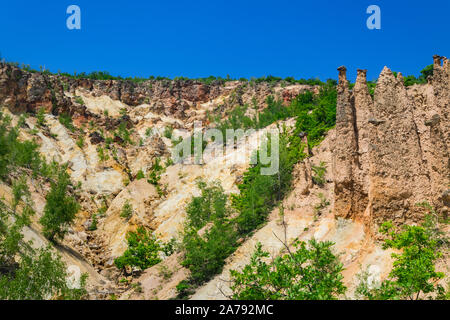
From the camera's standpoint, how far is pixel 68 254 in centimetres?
3891

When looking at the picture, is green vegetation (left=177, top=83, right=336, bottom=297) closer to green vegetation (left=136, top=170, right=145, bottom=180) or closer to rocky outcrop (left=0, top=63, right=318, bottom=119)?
green vegetation (left=136, top=170, right=145, bottom=180)

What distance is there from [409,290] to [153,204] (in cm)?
4377

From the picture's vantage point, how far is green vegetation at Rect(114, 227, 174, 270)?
39719mm

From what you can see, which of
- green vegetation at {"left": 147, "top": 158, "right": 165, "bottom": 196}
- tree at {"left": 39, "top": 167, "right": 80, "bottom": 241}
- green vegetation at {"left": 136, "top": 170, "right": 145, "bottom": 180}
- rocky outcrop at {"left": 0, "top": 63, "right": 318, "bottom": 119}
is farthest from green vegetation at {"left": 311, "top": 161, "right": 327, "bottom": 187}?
rocky outcrop at {"left": 0, "top": 63, "right": 318, "bottom": 119}

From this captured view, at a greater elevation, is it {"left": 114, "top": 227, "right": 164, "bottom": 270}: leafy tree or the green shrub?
the green shrub


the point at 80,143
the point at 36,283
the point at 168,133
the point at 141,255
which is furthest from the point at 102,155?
the point at 36,283

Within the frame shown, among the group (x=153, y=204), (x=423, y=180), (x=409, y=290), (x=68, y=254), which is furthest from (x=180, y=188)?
(x=409, y=290)

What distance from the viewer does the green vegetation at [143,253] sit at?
3972 centimetres

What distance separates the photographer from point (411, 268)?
1420 cm

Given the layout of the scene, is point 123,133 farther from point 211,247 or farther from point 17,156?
point 211,247

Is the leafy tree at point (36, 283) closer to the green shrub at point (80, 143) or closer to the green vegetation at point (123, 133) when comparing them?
the green shrub at point (80, 143)

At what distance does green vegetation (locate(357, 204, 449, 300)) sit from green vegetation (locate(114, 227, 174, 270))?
2669 centimetres

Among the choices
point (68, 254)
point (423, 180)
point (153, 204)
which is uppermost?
point (423, 180)
